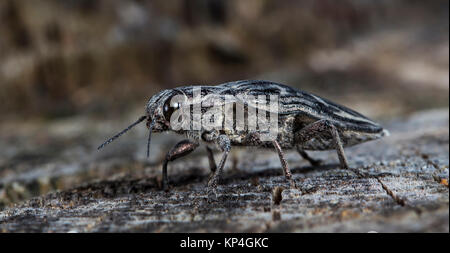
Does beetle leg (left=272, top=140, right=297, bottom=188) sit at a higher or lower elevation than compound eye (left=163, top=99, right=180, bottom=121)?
lower

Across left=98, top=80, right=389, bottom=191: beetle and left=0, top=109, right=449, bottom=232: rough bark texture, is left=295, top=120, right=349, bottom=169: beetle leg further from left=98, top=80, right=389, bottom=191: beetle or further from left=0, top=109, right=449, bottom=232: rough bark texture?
left=0, top=109, right=449, bottom=232: rough bark texture

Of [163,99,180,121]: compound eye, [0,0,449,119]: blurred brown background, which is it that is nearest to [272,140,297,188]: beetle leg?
[163,99,180,121]: compound eye

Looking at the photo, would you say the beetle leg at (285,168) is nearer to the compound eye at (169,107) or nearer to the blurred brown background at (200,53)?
the compound eye at (169,107)

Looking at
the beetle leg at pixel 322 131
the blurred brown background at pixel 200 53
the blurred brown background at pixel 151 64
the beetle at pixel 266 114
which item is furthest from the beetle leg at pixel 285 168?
the blurred brown background at pixel 200 53

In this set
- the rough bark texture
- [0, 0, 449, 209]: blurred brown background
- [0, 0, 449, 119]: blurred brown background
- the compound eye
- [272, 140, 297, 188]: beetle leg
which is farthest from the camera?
[0, 0, 449, 119]: blurred brown background

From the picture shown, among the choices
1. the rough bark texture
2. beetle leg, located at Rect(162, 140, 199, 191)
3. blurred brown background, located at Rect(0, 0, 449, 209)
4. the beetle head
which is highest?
blurred brown background, located at Rect(0, 0, 449, 209)

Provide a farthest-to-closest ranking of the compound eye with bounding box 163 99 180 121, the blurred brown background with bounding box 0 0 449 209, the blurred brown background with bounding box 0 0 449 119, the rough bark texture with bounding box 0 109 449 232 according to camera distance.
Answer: the blurred brown background with bounding box 0 0 449 119
the blurred brown background with bounding box 0 0 449 209
the compound eye with bounding box 163 99 180 121
the rough bark texture with bounding box 0 109 449 232

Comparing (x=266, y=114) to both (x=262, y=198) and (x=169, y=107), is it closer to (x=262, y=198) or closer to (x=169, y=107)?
(x=169, y=107)
